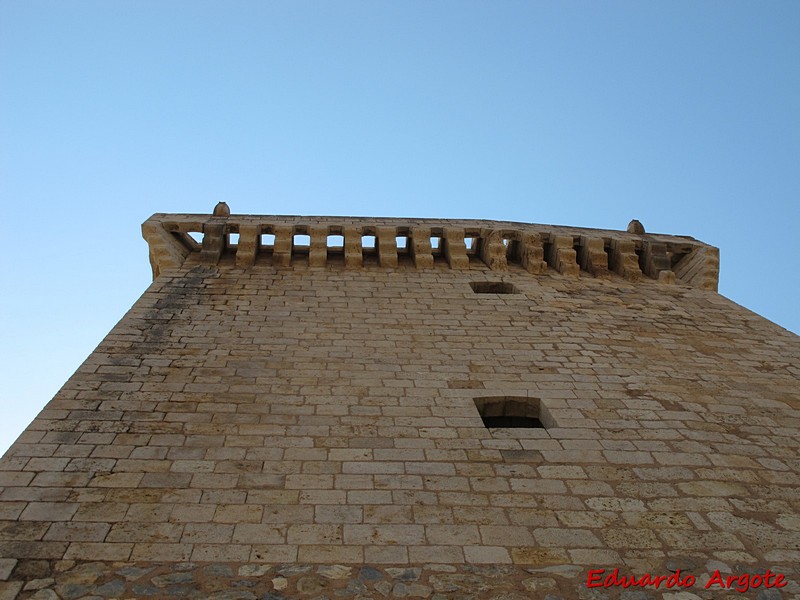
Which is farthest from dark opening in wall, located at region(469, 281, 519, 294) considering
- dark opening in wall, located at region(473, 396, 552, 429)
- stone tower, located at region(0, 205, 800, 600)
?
dark opening in wall, located at region(473, 396, 552, 429)

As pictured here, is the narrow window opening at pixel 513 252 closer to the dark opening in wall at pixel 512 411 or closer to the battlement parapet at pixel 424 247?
the battlement parapet at pixel 424 247

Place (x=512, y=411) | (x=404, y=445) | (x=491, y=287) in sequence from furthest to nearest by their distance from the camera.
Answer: (x=491, y=287), (x=512, y=411), (x=404, y=445)

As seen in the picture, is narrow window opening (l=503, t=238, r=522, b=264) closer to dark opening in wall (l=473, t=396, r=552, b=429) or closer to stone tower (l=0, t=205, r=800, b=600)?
stone tower (l=0, t=205, r=800, b=600)

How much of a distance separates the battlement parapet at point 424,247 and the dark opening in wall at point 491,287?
17.0 inches

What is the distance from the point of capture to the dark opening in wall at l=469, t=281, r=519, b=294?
28.9 feet

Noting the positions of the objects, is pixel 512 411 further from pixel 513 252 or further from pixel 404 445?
pixel 513 252

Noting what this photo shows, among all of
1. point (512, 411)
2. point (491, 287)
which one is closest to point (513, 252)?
point (491, 287)

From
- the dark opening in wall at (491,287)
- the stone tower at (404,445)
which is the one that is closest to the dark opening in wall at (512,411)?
the stone tower at (404,445)

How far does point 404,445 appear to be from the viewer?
5.26m

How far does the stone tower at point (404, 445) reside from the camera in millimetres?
4117

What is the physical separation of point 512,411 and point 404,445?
131 centimetres

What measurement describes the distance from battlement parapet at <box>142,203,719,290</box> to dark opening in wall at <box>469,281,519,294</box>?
1.42ft

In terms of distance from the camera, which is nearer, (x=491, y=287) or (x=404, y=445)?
(x=404, y=445)

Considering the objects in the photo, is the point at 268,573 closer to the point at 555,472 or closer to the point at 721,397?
the point at 555,472
